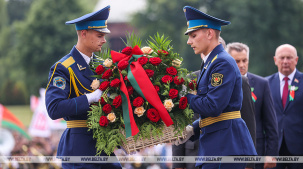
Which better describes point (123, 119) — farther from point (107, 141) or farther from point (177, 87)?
point (177, 87)

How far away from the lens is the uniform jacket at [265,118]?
6333mm

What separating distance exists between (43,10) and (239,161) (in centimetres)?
4684

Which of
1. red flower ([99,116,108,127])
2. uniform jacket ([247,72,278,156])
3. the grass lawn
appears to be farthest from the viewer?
the grass lawn

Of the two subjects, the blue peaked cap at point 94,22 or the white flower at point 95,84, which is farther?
the blue peaked cap at point 94,22

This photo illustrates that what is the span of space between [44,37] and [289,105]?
44.2 m

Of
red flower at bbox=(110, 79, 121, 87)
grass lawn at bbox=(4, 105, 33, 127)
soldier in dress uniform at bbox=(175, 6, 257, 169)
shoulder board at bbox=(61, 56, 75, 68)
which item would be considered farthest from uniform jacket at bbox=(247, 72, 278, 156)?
grass lawn at bbox=(4, 105, 33, 127)

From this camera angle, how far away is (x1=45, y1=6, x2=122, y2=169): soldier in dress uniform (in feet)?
15.4

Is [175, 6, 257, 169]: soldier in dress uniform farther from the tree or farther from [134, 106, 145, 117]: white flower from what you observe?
the tree

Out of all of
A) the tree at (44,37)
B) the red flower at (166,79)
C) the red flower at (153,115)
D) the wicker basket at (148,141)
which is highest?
the tree at (44,37)

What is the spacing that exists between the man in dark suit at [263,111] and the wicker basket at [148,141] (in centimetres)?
209

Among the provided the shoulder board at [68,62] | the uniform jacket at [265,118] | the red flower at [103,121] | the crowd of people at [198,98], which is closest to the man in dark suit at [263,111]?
the uniform jacket at [265,118]

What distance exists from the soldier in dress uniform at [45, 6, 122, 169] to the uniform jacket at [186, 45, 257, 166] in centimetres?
108

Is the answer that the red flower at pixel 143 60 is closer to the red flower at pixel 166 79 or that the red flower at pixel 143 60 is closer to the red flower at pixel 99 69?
the red flower at pixel 166 79

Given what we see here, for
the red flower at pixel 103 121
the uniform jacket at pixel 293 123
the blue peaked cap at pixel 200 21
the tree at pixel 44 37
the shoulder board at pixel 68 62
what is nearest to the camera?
the red flower at pixel 103 121
